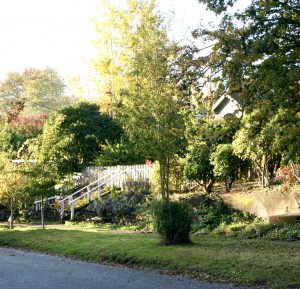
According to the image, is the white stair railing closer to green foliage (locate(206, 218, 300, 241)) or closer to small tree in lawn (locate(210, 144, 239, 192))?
small tree in lawn (locate(210, 144, 239, 192))

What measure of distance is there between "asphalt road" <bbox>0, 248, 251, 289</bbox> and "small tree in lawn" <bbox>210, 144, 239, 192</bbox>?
27.6 ft

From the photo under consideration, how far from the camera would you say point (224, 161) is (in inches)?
855

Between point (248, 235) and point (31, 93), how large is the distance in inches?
2498

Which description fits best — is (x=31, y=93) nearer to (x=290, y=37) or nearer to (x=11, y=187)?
(x=11, y=187)

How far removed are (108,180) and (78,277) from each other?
655 inches

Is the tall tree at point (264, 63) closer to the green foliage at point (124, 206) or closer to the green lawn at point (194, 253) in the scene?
the green lawn at point (194, 253)

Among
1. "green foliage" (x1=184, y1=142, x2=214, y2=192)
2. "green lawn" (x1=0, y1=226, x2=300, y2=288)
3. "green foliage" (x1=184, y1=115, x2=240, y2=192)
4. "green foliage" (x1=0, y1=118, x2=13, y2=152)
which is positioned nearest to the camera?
"green lawn" (x1=0, y1=226, x2=300, y2=288)

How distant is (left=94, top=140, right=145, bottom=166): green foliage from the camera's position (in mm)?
32375

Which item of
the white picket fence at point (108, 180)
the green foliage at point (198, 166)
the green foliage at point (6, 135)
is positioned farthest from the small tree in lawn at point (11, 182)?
the green foliage at point (6, 135)

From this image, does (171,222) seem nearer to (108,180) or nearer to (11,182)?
(11,182)

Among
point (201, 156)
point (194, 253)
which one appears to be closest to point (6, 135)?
point (201, 156)

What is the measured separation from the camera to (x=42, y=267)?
563 inches

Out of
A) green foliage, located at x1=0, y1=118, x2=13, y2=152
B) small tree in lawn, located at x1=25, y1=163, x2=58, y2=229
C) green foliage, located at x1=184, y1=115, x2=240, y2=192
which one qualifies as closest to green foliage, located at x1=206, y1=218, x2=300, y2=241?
green foliage, located at x1=184, y1=115, x2=240, y2=192

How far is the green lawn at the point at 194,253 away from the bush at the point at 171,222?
426 mm
